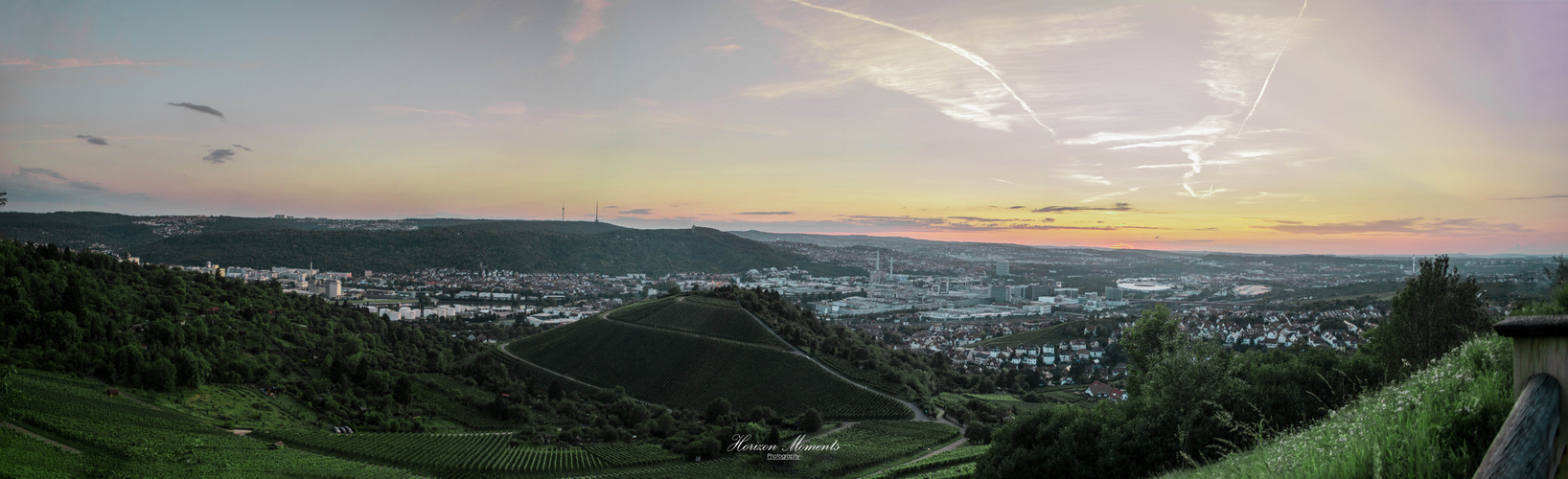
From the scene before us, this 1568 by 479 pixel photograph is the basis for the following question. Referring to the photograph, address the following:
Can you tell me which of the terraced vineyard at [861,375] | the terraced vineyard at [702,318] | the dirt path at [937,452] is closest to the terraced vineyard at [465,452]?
the dirt path at [937,452]

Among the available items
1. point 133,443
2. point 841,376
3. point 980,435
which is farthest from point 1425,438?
point 841,376

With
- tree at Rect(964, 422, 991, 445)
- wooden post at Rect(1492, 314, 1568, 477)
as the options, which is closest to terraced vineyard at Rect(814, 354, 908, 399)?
tree at Rect(964, 422, 991, 445)

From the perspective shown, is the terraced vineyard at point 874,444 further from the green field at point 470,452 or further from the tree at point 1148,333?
the tree at point 1148,333

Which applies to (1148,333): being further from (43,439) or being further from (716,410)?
(43,439)

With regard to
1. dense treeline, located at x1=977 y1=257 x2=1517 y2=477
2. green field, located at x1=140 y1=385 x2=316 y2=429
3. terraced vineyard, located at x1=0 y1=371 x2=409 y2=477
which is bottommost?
green field, located at x1=140 y1=385 x2=316 y2=429

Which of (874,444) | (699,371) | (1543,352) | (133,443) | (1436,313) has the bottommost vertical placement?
(874,444)

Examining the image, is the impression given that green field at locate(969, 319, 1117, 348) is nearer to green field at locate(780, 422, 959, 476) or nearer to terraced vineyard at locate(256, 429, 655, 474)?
green field at locate(780, 422, 959, 476)
